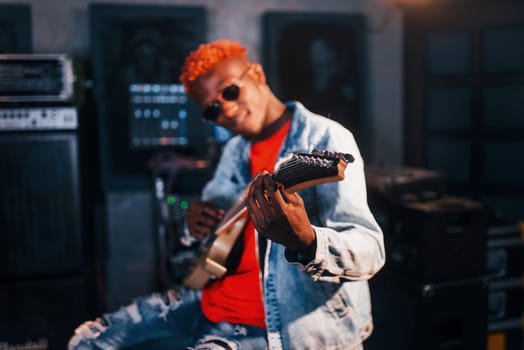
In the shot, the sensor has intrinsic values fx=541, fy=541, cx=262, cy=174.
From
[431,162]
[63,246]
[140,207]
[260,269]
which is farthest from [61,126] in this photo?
[431,162]

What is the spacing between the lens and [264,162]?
1.72 meters

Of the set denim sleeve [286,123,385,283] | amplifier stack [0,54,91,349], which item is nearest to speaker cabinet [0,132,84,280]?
amplifier stack [0,54,91,349]

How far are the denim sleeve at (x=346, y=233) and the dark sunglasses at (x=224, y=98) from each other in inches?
14.3

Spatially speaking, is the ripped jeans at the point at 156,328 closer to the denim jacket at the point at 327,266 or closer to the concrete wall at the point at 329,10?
the denim jacket at the point at 327,266

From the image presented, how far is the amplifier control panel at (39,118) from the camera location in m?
2.83

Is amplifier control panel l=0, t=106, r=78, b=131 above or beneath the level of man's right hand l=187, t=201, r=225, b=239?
above

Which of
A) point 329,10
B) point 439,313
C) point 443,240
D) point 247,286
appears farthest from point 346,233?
point 329,10

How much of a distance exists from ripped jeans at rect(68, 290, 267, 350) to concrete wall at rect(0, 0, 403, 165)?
90.2 inches

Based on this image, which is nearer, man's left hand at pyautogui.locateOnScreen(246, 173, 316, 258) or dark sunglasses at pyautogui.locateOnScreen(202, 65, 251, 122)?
man's left hand at pyautogui.locateOnScreen(246, 173, 316, 258)

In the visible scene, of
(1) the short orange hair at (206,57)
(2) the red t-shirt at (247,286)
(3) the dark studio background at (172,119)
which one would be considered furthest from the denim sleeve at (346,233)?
(3) the dark studio background at (172,119)

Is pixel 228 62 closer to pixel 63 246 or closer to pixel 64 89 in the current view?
pixel 64 89

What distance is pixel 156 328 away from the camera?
178 cm

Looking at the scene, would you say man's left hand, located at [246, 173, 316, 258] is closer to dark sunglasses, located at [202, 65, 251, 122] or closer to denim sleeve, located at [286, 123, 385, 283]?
denim sleeve, located at [286, 123, 385, 283]

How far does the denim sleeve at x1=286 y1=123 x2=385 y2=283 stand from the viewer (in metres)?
1.31
